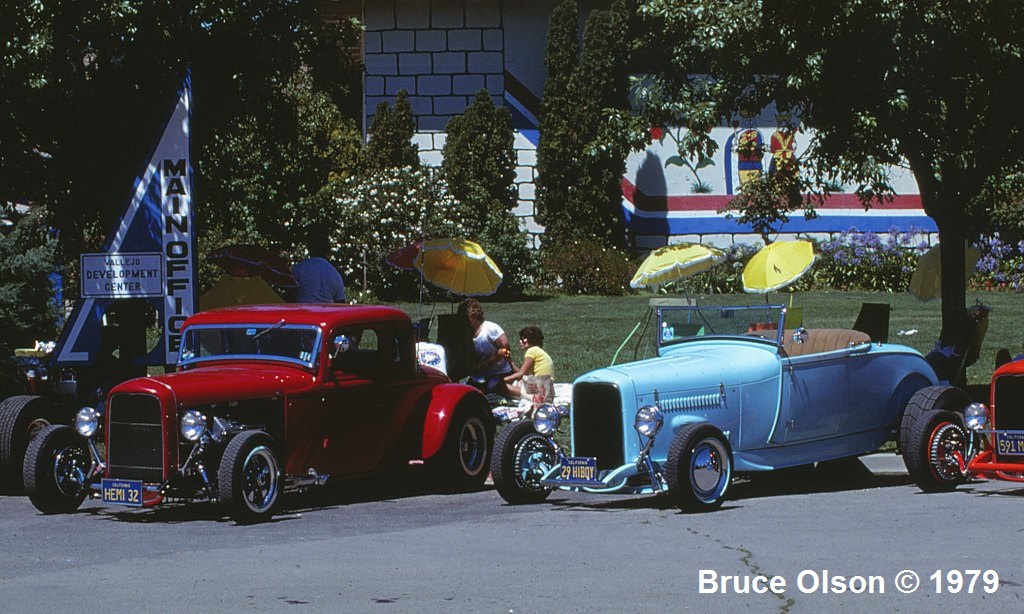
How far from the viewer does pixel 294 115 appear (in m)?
16.5

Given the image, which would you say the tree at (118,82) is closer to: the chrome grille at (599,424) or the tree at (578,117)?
the chrome grille at (599,424)

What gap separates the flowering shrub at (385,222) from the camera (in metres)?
30.1

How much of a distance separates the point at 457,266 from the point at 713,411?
7362 mm

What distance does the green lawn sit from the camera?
67.8 feet

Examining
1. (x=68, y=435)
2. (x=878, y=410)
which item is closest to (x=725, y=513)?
(x=878, y=410)

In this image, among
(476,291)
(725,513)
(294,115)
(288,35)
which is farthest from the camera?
(476,291)

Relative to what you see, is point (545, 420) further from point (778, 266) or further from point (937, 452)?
point (778, 266)

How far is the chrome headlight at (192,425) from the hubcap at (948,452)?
5415 millimetres

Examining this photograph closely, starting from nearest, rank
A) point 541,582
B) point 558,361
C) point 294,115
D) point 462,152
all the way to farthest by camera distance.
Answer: point 541,582 → point 294,115 → point 558,361 → point 462,152

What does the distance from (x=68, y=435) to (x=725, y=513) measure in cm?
481

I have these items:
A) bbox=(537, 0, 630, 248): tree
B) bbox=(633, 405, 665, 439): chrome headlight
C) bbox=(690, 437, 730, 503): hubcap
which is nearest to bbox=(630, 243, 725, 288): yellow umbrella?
bbox=(690, 437, 730, 503): hubcap

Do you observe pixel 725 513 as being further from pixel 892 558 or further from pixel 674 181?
pixel 674 181

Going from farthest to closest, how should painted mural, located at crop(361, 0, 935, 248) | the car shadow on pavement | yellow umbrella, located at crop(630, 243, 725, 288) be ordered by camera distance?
painted mural, located at crop(361, 0, 935, 248) → yellow umbrella, located at crop(630, 243, 725, 288) → the car shadow on pavement

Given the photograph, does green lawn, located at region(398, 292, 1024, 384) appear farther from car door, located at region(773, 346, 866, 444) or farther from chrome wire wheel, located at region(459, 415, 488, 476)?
car door, located at region(773, 346, 866, 444)
